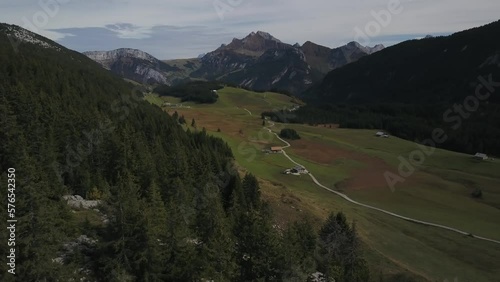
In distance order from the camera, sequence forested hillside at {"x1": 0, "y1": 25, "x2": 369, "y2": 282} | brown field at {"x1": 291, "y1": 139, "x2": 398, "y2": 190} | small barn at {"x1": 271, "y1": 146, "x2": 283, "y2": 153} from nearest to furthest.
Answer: forested hillside at {"x1": 0, "y1": 25, "x2": 369, "y2": 282}
brown field at {"x1": 291, "y1": 139, "x2": 398, "y2": 190}
small barn at {"x1": 271, "y1": 146, "x2": 283, "y2": 153}

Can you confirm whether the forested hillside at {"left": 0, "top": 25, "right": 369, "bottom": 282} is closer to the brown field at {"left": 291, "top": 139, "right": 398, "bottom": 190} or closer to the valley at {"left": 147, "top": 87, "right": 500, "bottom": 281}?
the valley at {"left": 147, "top": 87, "right": 500, "bottom": 281}

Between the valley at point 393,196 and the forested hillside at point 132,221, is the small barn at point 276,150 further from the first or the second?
the forested hillside at point 132,221

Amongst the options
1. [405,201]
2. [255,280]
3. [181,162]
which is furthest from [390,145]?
[255,280]

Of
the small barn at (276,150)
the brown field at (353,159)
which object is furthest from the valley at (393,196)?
the small barn at (276,150)

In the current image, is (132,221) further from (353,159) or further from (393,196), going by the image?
(353,159)

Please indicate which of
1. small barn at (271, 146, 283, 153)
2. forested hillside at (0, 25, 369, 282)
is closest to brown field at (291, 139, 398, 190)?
small barn at (271, 146, 283, 153)

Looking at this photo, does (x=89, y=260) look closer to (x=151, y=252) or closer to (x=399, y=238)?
Answer: (x=151, y=252)
